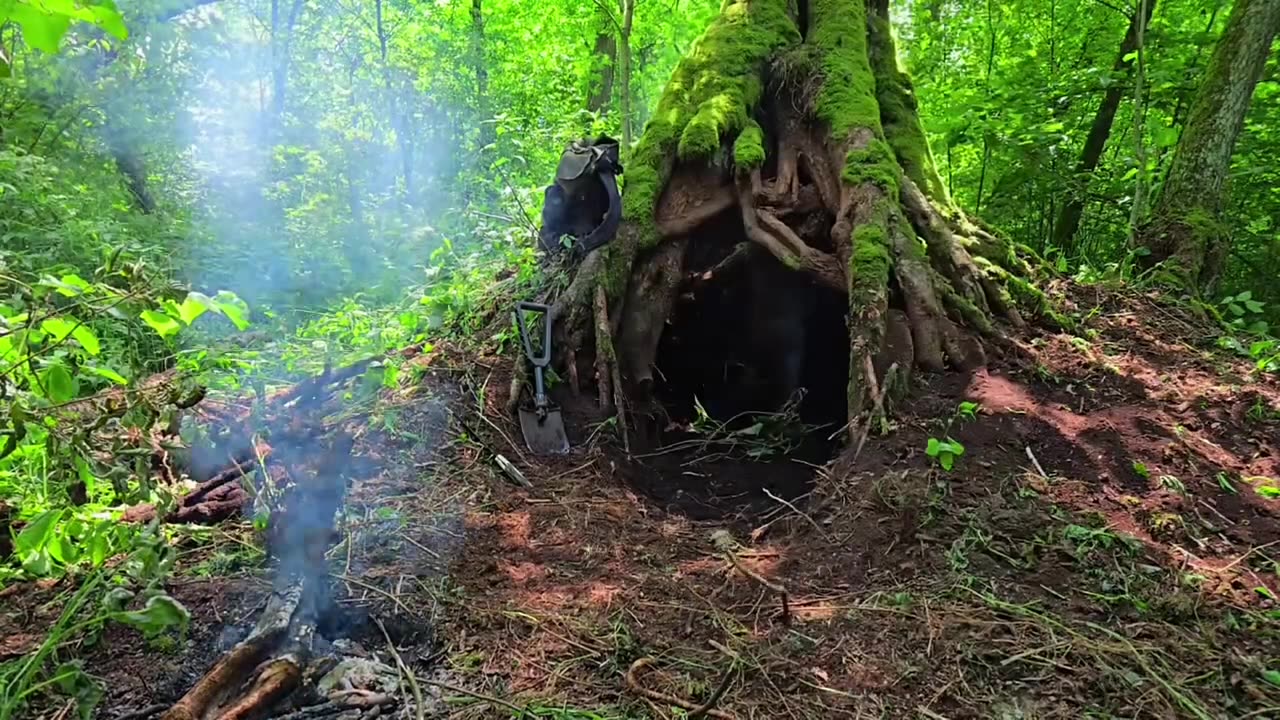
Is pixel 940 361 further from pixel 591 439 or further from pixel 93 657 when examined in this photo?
pixel 93 657

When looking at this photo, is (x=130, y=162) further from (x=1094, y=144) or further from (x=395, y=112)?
(x=1094, y=144)

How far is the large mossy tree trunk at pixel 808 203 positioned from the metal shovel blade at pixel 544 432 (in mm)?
420

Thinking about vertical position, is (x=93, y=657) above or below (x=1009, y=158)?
below

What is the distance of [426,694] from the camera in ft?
7.32

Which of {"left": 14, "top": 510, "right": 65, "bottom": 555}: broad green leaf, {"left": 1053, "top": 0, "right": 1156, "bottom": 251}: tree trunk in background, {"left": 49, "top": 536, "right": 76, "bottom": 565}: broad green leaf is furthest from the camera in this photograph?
{"left": 1053, "top": 0, "right": 1156, "bottom": 251}: tree trunk in background

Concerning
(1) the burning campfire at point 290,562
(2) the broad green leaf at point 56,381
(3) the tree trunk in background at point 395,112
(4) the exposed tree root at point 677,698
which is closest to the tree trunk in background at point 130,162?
(3) the tree trunk in background at point 395,112

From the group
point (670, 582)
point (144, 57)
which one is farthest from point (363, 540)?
point (144, 57)

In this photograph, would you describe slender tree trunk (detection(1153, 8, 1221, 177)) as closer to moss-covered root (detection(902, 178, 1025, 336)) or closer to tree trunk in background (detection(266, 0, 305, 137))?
moss-covered root (detection(902, 178, 1025, 336))

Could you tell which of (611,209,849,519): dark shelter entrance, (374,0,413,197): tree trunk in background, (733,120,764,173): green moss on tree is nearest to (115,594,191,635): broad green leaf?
(611,209,849,519): dark shelter entrance

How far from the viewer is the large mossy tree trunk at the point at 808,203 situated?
13.7 ft

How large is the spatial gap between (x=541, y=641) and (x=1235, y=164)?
873cm

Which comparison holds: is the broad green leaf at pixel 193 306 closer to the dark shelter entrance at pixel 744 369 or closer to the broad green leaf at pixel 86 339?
the broad green leaf at pixel 86 339

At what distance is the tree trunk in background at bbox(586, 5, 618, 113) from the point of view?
13211mm

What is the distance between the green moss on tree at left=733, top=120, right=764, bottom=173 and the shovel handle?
1.62 m
